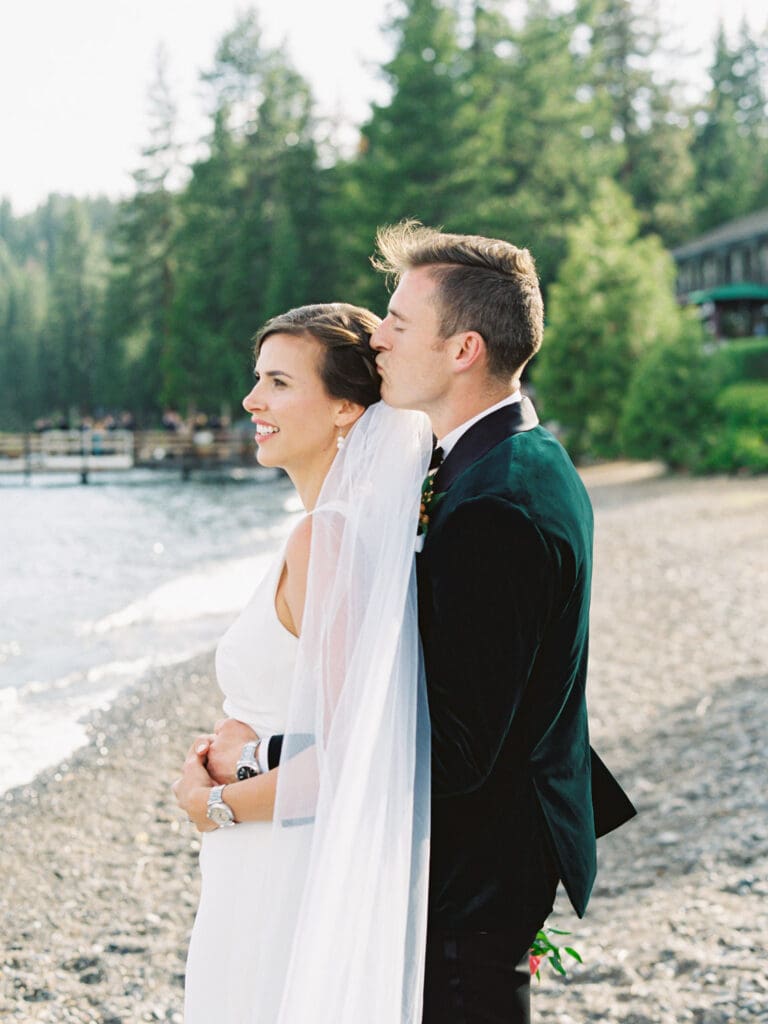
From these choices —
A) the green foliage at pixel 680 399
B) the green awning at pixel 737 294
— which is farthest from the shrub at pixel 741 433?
the green awning at pixel 737 294

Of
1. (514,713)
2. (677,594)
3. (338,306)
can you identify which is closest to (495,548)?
(514,713)

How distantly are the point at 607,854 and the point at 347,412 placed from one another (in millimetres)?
4894

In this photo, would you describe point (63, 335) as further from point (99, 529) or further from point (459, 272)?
point (459, 272)

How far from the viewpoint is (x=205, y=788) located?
8.42 ft

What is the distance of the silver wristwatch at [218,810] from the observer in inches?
99.6

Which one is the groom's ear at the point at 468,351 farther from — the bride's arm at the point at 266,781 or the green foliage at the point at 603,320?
the green foliage at the point at 603,320

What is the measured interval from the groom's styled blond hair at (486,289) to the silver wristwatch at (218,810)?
3.56ft

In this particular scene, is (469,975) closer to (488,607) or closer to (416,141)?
(488,607)

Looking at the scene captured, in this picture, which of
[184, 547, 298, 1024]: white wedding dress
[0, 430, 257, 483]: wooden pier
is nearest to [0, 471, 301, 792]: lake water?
[184, 547, 298, 1024]: white wedding dress

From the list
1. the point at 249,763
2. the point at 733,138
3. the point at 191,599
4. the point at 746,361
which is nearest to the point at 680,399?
the point at 746,361

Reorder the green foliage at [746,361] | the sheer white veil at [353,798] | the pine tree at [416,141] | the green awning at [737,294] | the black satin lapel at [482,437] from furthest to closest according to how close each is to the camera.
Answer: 1. the pine tree at [416,141]
2. the green awning at [737,294]
3. the green foliage at [746,361]
4. the black satin lapel at [482,437]
5. the sheer white veil at [353,798]

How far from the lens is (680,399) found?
32.0m

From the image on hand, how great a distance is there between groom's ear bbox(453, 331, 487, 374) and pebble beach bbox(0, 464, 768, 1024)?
10.6ft

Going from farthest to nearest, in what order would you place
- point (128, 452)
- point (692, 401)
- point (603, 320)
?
point (128, 452), point (603, 320), point (692, 401)
